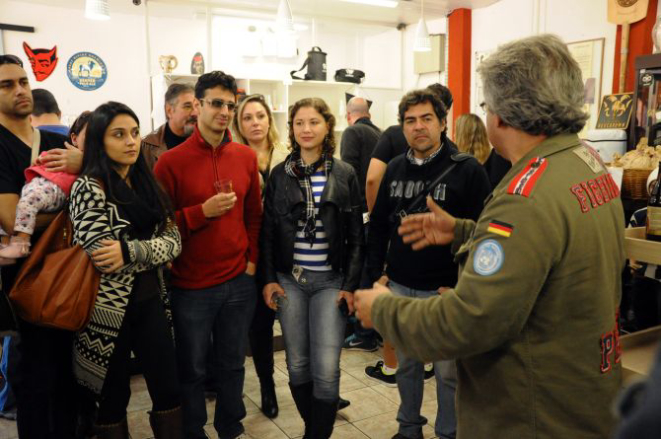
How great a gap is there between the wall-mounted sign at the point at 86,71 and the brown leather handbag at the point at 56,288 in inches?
235

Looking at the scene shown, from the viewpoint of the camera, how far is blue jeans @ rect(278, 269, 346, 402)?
2.26 meters

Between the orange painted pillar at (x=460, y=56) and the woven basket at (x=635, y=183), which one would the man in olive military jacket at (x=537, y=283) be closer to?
the woven basket at (x=635, y=183)

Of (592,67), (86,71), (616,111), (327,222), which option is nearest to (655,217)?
(327,222)

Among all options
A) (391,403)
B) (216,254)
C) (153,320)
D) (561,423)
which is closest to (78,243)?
(153,320)

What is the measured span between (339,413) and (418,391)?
24.8 inches

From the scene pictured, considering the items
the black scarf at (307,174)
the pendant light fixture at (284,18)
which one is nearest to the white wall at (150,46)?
the pendant light fixture at (284,18)

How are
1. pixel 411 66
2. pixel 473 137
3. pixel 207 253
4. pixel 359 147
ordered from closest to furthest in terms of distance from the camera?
pixel 207 253 → pixel 473 137 → pixel 359 147 → pixel 411 66

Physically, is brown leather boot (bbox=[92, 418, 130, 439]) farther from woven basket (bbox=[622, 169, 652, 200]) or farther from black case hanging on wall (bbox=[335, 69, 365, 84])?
black case hanging on wall (bbox=[335, 69, 365, 84])

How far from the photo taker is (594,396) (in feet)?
3.81

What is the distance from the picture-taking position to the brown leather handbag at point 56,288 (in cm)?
179

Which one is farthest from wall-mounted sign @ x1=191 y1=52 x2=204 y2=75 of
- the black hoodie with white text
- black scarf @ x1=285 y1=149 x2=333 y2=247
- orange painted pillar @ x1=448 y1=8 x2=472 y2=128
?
the black hoodie with white text

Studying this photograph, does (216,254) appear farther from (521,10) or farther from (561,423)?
(521,10)

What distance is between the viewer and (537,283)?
1060 millimetres

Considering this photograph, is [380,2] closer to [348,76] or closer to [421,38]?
[421,38]
